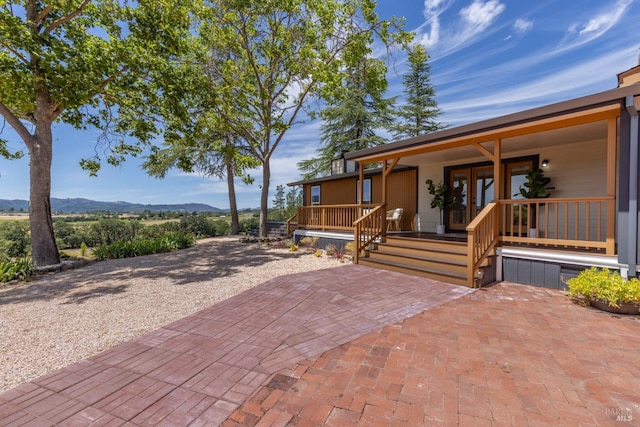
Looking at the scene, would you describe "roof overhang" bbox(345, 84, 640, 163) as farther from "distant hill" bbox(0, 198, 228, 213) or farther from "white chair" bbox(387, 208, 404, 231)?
"distant hill" bbox(0, 198, 228, 213)

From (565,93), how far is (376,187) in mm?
9632

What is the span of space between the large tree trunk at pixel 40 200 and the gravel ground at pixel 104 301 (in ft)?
3.47

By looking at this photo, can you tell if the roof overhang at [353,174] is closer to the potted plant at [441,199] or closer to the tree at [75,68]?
the potted plant at [441,199]

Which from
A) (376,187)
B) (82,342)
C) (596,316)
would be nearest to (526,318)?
(596,316)

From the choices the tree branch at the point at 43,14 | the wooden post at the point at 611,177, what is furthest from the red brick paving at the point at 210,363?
the tree branch at the point at 43,14

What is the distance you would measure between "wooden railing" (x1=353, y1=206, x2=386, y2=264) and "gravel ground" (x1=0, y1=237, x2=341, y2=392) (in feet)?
2.66

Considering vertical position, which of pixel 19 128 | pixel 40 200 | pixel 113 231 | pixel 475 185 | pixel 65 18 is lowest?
pixel 113 231

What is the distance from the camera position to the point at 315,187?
15219 millimetres

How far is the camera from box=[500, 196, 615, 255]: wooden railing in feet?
16.0

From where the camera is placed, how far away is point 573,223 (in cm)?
688

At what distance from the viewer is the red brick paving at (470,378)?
6.65 feet

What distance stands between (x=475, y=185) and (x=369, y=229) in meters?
3.73

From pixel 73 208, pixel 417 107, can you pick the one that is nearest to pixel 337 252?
pixel 417 107

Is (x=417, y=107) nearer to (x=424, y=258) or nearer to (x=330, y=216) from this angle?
(x=330, y=216)
